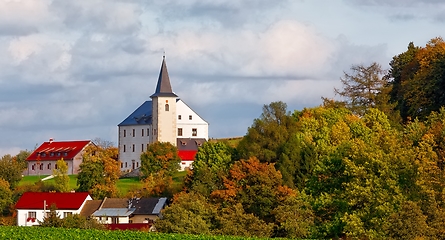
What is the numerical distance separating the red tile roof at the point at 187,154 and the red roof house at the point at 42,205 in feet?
147

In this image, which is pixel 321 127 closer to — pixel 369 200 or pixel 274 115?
pixel 274 115

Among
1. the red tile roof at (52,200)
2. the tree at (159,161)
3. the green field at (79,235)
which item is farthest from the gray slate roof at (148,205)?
the green field at (79,235)

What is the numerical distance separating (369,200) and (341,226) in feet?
8.19

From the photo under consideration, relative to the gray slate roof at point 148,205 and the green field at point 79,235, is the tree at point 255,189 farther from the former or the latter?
the gray slate roof at point 148,205

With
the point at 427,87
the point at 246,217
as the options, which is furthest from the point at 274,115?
the point at 246,217

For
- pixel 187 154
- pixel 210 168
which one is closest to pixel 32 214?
pixel 210 168

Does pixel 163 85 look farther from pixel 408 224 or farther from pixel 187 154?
pixel 408 224

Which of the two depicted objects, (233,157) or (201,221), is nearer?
(201,221)

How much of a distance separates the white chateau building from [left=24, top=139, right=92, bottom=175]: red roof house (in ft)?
21.2

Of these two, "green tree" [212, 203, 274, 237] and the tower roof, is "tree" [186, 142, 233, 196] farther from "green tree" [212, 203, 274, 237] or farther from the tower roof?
the tower roof

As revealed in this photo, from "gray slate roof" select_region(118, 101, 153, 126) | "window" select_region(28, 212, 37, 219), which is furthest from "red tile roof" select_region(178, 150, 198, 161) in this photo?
"window" select_region(28, 212, 37, 219)

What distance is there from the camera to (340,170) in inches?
2434

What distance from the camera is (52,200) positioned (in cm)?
8744

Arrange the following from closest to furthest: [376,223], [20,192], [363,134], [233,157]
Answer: [376,223] → [363,134] → [233,157] → [20,192]
